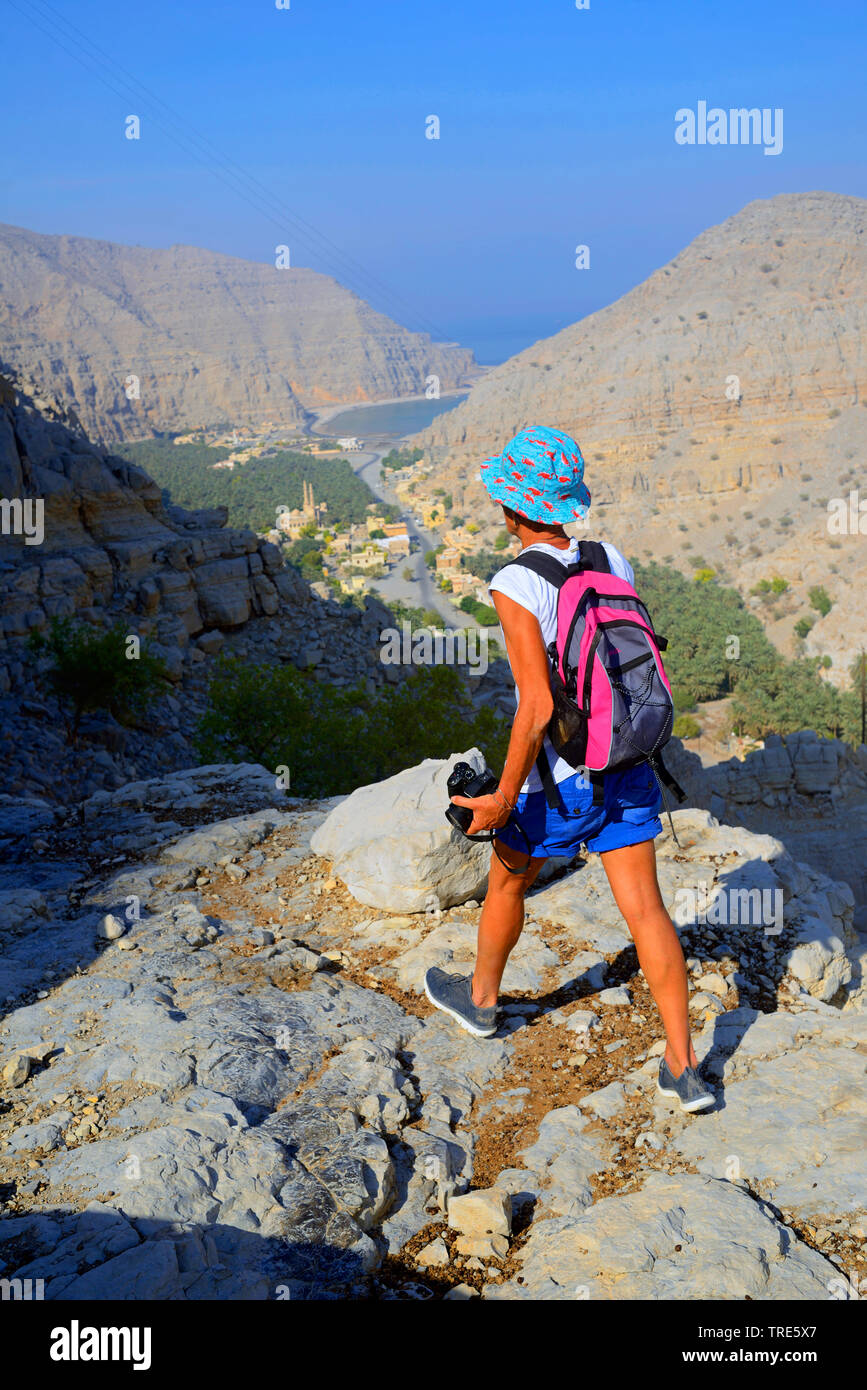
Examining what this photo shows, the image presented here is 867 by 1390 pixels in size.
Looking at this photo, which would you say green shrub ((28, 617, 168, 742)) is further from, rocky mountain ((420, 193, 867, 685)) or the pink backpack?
rocky mountain ((420, 193, 867, 685))

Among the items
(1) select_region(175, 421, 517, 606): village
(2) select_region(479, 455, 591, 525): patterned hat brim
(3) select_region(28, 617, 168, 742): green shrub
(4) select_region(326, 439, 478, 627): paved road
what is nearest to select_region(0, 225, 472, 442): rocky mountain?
(1) select_region(175, 421, 517, 606): village

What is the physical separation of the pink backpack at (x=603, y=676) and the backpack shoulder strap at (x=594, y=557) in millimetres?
127

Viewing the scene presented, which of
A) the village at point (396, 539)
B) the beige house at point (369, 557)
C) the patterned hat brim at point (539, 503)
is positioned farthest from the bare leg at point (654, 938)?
the beige house at point (369, 557)

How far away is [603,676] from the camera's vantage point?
2.67 m

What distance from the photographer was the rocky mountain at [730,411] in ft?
208

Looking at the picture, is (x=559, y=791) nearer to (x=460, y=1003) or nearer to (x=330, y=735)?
(x=460, y=1003)

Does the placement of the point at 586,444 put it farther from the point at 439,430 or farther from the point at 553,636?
the point at 553,636

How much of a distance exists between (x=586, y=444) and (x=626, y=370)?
387 inches

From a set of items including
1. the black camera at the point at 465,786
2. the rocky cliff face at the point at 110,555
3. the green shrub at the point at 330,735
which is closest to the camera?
the black camera at the point at 465,786

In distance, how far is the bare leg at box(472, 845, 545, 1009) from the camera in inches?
120

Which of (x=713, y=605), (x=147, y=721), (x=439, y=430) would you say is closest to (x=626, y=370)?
(x=439, y=430)

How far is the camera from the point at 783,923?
14.5 ft

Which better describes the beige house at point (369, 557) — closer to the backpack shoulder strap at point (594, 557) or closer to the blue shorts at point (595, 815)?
the backpack shoulder strap at point (594, 557)

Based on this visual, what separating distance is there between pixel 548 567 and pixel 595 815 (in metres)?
0.79
